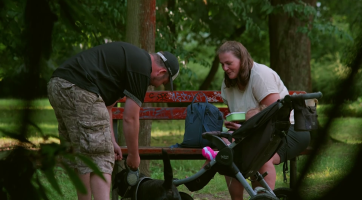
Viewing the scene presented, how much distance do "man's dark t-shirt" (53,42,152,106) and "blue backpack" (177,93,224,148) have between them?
0.96 meters

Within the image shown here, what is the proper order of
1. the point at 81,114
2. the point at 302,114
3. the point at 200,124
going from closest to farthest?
the point at 302,114
the point at 81,114
the point at 200,124

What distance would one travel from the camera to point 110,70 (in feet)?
11.2

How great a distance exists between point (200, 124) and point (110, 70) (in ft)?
3.68

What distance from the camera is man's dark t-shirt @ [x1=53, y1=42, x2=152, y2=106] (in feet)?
11.0

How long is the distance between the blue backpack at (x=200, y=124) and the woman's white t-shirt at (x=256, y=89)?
0.18 meters

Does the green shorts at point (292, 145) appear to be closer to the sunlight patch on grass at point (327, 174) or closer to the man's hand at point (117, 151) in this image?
the man's hand at point (117, 151)

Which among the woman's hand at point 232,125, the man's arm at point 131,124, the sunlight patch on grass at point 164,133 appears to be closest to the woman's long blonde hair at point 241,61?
the woman's hand at point 232,125

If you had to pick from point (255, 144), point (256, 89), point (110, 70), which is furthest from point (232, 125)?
point (110, 70)

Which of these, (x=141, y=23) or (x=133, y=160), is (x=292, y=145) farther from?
(x=141, y=23)

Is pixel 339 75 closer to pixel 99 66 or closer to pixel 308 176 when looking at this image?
pixel 308 176

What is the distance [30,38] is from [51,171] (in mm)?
250

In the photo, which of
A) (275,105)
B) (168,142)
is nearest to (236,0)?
(168,142)

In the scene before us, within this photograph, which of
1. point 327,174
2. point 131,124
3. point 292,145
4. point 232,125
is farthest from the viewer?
point 292,145

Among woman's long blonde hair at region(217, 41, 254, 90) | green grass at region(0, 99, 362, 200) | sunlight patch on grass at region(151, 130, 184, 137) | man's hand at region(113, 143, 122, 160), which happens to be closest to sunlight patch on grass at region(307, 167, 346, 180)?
green grass at region(0, 99, 362, 200)
